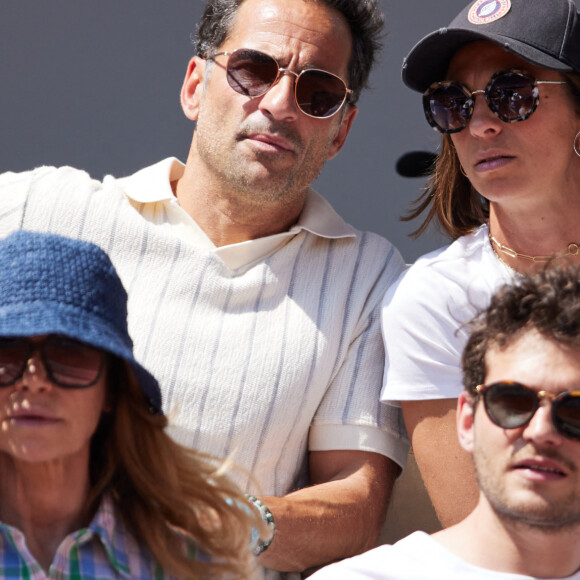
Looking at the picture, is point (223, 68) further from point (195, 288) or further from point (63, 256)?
point (63, 256)

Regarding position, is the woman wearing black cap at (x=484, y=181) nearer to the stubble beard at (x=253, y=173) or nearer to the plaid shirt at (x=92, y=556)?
the stubble beard at (x=253, y=173)

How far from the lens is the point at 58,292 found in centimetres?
185

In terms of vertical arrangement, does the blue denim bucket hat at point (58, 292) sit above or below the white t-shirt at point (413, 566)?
above

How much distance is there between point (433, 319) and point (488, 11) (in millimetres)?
815

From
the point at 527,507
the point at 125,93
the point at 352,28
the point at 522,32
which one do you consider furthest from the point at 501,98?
the point at 125,93

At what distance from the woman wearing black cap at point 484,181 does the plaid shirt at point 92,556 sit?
97 cm

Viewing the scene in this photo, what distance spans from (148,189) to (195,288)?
1.17ft

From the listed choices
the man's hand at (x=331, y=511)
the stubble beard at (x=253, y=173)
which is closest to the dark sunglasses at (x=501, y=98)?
the stubble beard at (x=253, y=173)

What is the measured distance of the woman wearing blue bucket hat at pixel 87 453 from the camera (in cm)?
184

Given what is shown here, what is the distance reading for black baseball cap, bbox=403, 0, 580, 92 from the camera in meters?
2.71

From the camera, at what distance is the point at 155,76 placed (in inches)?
173

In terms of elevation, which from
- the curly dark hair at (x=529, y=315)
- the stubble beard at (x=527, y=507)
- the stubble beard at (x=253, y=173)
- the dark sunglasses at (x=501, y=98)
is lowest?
the stubble beard at (x=527, y=507)

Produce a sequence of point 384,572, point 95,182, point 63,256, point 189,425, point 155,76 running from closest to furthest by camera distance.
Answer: point 63,256 < point 384,572 < point 189,425 < point 95,182 < point 155,76

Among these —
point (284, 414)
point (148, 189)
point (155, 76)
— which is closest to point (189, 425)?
point (284, 414)
